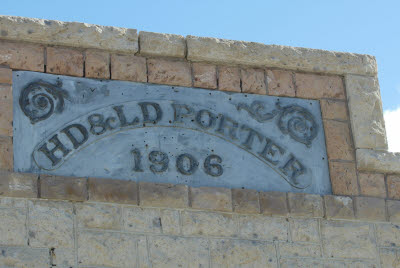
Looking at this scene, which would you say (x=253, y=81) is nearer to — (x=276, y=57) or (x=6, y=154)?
(x=276, y=57)

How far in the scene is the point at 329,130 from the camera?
7.61 metres

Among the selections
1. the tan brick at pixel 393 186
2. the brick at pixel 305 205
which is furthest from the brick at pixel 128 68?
the tan brick at pixel 393 186

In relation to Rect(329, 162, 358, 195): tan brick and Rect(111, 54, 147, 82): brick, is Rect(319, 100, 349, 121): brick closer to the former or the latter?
Rect(329, 162, 358, 195): tan brick

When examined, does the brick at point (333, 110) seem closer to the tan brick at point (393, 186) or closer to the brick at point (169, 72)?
the tan brick at point (393, 186)

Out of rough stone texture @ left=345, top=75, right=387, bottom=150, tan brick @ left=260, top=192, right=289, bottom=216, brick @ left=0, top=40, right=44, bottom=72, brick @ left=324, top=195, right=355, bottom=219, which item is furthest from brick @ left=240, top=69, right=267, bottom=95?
brick @ left=0, top=40, right=44, bottom=72

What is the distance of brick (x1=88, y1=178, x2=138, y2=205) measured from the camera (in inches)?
262

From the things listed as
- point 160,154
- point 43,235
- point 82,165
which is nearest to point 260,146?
point 160,154

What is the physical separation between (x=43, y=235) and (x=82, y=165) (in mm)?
619

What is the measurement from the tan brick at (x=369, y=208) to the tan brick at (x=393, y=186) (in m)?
0.14

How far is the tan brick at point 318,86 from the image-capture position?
25.3 ft

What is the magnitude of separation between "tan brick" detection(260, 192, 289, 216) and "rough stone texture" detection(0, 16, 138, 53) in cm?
149

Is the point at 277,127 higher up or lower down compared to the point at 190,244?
higher up

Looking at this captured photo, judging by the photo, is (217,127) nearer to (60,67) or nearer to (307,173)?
(307,173)

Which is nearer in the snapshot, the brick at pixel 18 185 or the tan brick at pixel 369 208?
the brick at pixel 18 185
